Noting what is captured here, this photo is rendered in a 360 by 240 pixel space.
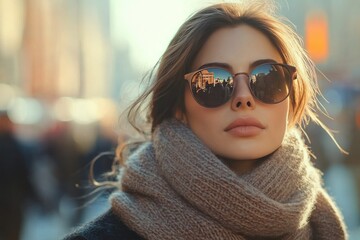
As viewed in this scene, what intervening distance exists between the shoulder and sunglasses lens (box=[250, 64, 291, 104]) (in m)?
0.63

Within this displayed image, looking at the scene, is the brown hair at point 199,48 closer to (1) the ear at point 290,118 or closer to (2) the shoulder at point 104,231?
(1) the ear at point 290,118

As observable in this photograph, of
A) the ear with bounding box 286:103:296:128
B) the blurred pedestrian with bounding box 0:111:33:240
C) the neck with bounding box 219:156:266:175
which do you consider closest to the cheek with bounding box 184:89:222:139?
the neck with bounding box 219:156:266:175

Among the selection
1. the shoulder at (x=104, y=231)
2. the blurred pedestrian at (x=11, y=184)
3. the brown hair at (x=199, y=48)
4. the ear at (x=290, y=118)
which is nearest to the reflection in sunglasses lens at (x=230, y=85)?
the brown hair at (x=199, y=48)

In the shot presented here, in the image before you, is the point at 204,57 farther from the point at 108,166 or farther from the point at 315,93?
the point at 108,166

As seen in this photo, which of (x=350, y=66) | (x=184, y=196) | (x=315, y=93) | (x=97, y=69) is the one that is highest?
(x=315, y=93)

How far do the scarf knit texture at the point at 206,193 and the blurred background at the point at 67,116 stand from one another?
1.64ft

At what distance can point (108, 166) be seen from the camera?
26.1 ft

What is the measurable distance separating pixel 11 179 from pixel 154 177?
537cm

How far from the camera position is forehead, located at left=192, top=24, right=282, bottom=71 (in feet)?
9.25

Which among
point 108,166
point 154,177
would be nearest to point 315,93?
point 154,177

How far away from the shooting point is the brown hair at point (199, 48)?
9.52 ft

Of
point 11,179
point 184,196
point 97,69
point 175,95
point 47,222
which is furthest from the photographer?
point 97,69

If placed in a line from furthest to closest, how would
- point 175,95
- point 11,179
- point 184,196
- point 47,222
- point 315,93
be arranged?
point 47,222 → point 11,179 → point 315,93 → point 175,95 → point 184,196

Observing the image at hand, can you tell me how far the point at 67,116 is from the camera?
17.1 m
